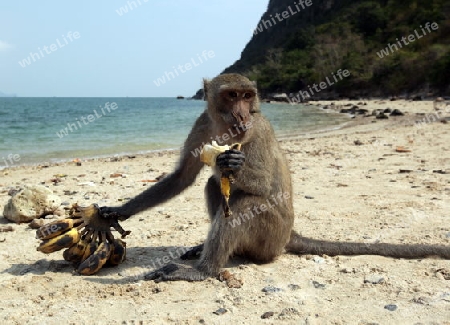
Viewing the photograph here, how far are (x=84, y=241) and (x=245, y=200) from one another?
174 cm

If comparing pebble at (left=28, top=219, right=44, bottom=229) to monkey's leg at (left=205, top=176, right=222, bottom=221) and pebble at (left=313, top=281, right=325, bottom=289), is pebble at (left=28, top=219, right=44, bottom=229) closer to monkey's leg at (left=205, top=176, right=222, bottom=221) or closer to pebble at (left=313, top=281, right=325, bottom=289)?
monkey's leg at (left=205, top=176, right=222, bottom=221)

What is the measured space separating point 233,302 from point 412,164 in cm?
726

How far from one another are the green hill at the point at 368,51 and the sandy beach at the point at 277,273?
27.3 metres

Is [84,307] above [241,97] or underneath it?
underneath

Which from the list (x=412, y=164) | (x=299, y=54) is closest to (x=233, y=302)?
(x=412, y=164)

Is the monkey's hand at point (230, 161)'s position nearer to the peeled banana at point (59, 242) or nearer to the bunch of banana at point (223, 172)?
the bunch of banana at point (223, 172)

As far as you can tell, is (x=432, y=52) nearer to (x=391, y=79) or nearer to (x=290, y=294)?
(x=391, y=79)

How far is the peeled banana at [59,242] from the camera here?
14.7 ft

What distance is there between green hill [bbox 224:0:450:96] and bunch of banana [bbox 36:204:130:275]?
3009 cm

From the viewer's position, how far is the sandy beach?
349 centimetres

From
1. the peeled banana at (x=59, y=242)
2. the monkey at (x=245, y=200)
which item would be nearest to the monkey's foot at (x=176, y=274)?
the monkey at (x=245, y=200)

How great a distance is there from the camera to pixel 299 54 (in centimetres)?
8075

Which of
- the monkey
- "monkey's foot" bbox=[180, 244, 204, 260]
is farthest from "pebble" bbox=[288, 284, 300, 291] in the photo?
"monkey's foot" bbox=[180, 244, 204, 260]

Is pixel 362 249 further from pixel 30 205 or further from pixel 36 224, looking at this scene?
pixel 30 205
